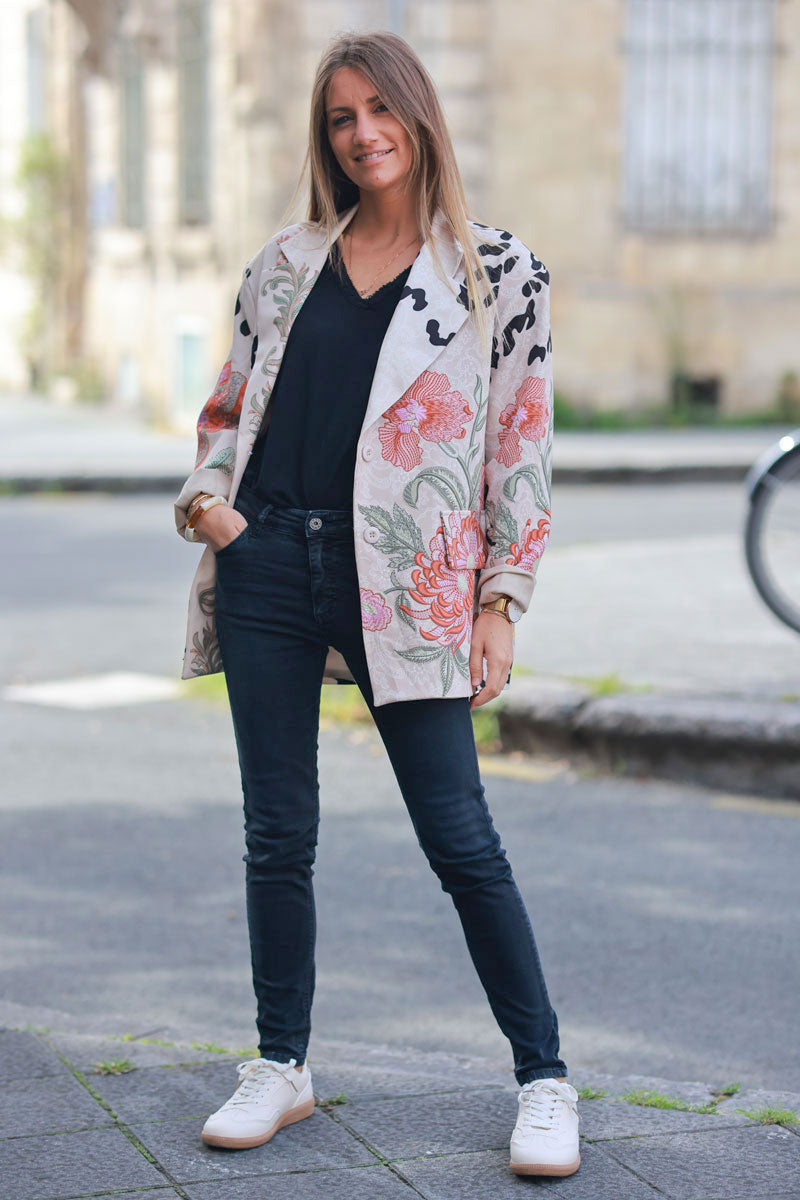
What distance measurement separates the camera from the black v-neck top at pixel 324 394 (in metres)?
2.79

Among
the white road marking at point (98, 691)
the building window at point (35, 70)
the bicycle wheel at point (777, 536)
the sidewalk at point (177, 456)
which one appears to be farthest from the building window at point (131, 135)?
the bicycle wheel at point (777, 536)

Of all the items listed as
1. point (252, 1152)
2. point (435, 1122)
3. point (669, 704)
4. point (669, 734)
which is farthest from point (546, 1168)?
point (669, 704)

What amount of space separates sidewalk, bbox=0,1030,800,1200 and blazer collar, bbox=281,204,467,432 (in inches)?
44.6

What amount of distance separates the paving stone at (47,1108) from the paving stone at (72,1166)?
4 cm

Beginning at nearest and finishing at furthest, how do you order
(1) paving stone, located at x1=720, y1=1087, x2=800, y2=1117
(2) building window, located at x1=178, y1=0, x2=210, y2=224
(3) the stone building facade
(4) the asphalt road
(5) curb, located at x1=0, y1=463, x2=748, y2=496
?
1. (1) paving stone, located at x1=720, y1=1087, x2=800, y2=1117
2. (4) the asphalt road
3. (5) curb, located at x1=0, y1=463, x2=748, y2=496
4. (3) the stone building facade
5. (2) building window, located at x1=178, y1=0, x2=210, y2=224

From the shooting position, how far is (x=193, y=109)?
20266mm

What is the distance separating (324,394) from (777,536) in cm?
419

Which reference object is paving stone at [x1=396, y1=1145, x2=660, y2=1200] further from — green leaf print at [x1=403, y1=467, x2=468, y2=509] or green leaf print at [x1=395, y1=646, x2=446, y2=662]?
green leaf print at [x1=403, y1=467, x2=468, y2=509]

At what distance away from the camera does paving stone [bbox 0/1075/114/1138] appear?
2836 mm

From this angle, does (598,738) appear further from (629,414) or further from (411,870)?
(629,414)

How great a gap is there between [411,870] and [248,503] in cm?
201

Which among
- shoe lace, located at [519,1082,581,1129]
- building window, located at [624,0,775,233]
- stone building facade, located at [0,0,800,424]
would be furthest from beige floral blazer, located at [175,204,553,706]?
building window, located at [624,0,775,233]

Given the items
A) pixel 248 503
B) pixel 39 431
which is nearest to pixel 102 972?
pixel 248 503

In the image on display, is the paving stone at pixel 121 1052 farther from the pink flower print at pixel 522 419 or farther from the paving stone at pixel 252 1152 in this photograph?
the pink flower print at pixel 522 419
